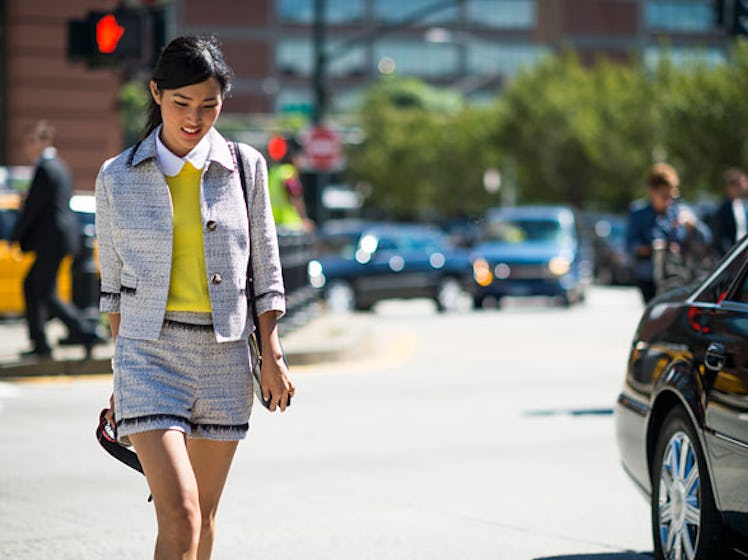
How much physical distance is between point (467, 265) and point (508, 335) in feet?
25.5

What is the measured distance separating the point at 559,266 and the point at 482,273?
1.36 meters

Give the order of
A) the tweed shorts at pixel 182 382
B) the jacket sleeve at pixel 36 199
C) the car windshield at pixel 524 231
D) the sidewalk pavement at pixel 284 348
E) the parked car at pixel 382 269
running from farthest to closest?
the car windshield at pixel 524 231
the parked car at pixel 382 269
the sidewalk pavement at pixel 284 348
the jacket sleeve at pixel 36 199
the tweed shorts at pixel 182 382

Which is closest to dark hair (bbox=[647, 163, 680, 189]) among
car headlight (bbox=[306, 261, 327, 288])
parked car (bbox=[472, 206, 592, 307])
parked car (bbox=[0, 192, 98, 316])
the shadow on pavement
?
the shadow on pavement

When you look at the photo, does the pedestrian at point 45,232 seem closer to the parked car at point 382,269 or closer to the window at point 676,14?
→ the parked car at point 382,269

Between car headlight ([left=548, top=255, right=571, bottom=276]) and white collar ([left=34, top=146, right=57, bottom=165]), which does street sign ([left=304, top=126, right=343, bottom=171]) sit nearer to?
car headlight ([left=548, top=255, right=571, bottom=276])

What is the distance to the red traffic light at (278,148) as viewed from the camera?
87.4ft

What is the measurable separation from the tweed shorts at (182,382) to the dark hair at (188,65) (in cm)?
63

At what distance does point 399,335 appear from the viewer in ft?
70.5

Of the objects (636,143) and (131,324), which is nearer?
(131,324)

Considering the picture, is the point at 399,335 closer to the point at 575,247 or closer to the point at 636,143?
the point at 575,247

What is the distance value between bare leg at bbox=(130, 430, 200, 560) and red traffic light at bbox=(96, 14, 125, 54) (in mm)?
10789

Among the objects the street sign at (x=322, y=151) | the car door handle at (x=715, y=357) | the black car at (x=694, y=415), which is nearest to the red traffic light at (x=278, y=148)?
the street sign at (x=322, y=151)

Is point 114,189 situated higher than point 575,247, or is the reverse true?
point 114,189

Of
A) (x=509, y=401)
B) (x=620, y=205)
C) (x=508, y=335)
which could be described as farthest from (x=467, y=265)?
(x=620, y=205)
